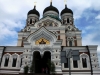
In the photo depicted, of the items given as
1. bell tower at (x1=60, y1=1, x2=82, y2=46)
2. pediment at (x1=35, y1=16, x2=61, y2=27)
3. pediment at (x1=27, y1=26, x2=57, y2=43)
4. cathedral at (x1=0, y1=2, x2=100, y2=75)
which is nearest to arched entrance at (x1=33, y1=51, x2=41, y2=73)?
cathedral at (x1=0, y1=2, x2=100, y2=75)

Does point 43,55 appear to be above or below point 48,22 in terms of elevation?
below

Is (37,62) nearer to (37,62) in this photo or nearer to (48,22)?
(37,62)

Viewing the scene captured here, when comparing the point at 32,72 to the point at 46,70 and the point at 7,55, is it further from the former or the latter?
the point at 7,55

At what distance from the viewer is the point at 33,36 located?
19.7m

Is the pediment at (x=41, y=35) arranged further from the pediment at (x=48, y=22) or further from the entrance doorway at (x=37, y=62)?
the pediment at (x=48, y=22)

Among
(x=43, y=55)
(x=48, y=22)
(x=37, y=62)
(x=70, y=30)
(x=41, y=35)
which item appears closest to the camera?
(x=43, y=55)

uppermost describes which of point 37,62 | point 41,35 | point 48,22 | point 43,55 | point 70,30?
point 48,22

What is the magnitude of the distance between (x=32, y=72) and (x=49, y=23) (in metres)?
13.5

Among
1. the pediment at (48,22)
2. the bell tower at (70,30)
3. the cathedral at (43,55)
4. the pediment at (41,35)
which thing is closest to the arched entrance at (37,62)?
the cathedral at (43,55)

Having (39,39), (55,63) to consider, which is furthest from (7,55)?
(55,63)

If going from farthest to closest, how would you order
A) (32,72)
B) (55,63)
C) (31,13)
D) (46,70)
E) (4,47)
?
(31,13), (4,47), (46,70), (55,63), (32,72)

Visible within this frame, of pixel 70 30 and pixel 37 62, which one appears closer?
pixel 37 62

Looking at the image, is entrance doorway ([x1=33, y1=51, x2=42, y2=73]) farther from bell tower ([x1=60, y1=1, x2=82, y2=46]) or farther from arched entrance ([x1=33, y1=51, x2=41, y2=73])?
bell tower ([x1=60, y1=1, x2=82, y2=46])

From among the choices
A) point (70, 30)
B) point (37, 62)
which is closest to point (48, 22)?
point (70, 30)
